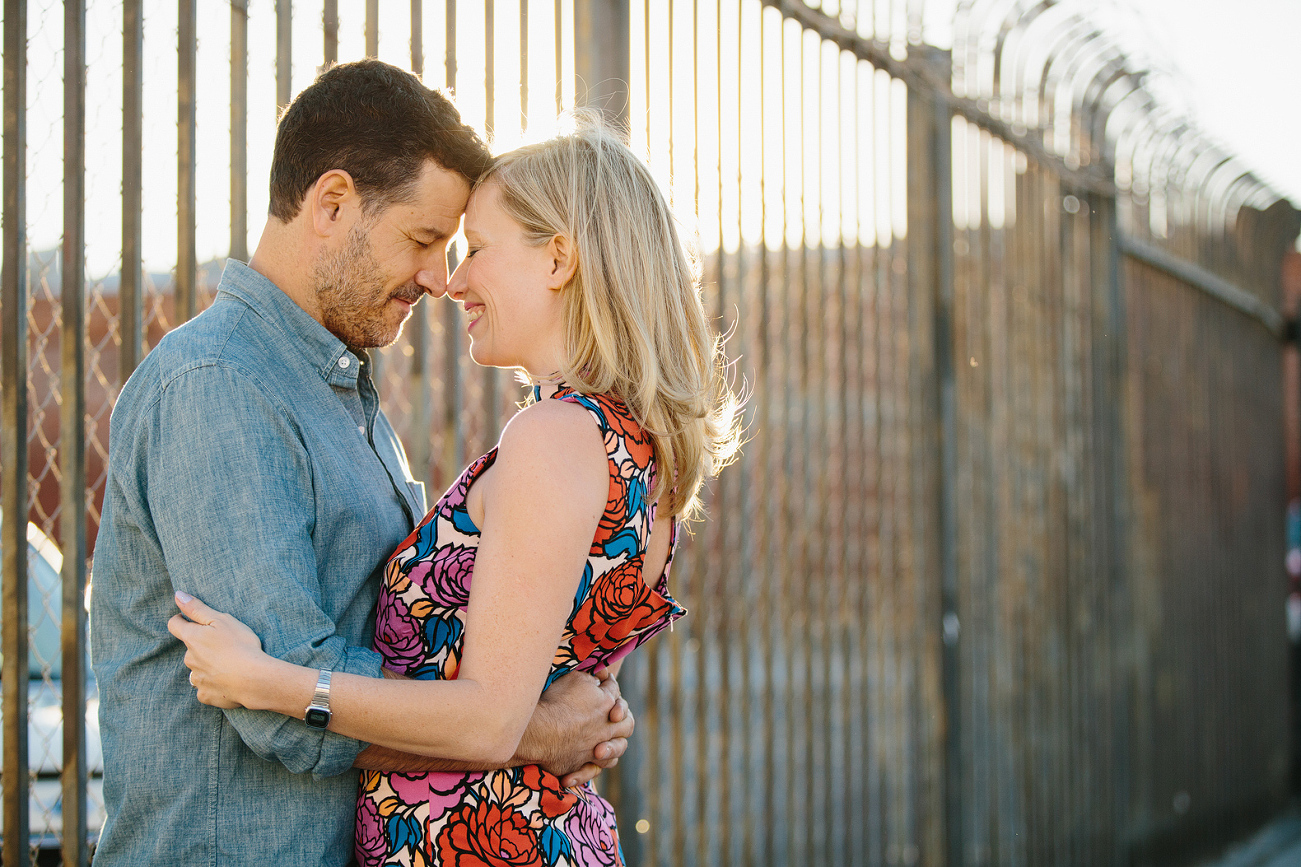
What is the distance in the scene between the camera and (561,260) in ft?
5.86

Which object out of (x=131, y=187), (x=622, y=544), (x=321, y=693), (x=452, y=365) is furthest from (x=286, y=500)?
(x=452, y=365)

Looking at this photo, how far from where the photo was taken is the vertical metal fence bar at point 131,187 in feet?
6.73

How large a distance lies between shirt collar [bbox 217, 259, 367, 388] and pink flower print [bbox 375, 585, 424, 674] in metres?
0.39

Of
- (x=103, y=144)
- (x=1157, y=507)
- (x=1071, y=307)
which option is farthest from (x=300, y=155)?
(x=1157, y=507)

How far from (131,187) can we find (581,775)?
138cm

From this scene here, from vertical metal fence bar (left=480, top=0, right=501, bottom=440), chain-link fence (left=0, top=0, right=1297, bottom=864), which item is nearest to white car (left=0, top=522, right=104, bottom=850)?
chain-link fence (left=0, top=0, right=1297, bottom=864)

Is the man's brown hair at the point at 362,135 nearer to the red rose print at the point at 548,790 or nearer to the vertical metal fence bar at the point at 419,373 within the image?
the vertical metal fence bar at the point at 419,373

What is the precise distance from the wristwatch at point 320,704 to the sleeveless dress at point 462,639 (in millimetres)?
240

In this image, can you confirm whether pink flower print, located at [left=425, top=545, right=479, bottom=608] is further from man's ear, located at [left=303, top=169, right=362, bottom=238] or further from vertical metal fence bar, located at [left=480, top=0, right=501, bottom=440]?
vertical metal fence bar, located at [left=480, top=0, right=501, bottom=440]

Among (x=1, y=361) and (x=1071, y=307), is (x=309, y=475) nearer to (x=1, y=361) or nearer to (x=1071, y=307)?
(x=1, y=361)

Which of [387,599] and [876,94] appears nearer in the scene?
[387,599]

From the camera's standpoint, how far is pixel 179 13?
83.6 inches

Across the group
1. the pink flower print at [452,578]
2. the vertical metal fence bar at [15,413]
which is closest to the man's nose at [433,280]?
the pink flower print at [452,578]

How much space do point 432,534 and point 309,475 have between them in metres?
0.21
